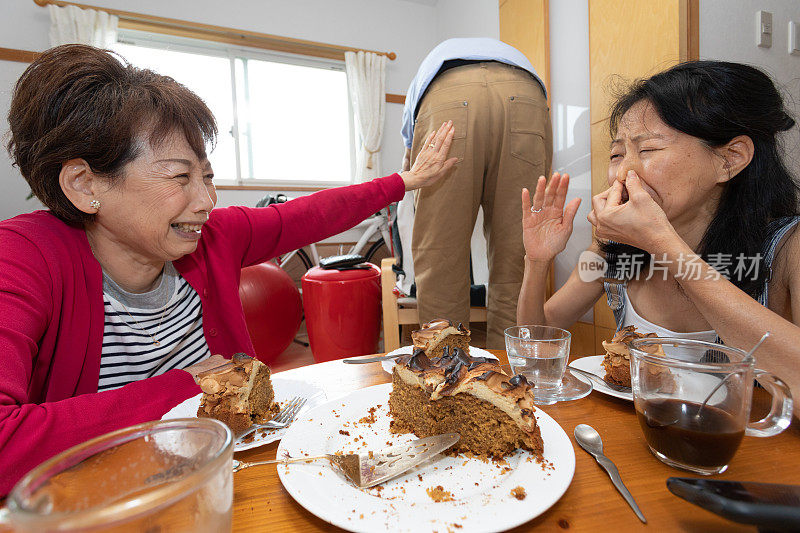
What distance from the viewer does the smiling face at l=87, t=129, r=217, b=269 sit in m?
1.07

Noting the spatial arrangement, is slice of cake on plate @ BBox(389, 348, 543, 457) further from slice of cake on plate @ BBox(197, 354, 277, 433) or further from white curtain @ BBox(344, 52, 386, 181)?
white curtain @ BBox(344, 52, 386, 181)

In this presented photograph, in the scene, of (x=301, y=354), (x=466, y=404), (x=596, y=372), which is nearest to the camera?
(x=466, y=404)

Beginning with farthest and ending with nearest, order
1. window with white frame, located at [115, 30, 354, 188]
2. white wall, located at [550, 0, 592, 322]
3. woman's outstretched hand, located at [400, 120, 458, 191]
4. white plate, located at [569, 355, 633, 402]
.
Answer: window with white frame, located at [115, 30, 354, 188] → white wall, located at [550, 0, 592, 322] → woman's outstretched hand, located at [400, 120, 458, 191] → white plate, located at [569, 355, 633, 402]

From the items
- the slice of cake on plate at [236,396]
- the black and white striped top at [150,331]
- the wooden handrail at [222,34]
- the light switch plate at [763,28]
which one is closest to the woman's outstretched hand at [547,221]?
the slice of cake on plate at [236,396]

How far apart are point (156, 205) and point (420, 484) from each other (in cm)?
97

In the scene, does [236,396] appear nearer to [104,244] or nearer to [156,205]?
[156,205]

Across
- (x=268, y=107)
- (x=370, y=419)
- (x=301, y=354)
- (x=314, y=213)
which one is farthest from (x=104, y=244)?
(x=268, y=107)

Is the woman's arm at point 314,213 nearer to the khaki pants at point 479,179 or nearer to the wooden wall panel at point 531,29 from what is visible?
the khaki pants at point 479,179

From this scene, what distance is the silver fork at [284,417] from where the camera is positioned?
752mm

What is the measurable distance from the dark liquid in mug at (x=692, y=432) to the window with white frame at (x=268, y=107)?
568 centimetres

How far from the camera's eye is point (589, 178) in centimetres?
291

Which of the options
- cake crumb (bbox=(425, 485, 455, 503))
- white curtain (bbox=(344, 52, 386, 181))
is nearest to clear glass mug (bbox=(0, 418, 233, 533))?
cake crumb (bbox=(425, 485, 455, 503))

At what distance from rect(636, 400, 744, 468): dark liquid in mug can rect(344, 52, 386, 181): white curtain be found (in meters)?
5.60

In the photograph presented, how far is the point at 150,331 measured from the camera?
1.24 m
